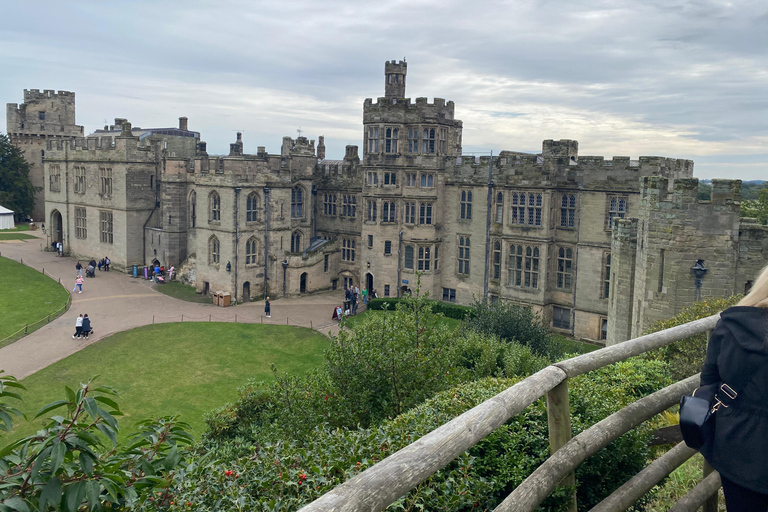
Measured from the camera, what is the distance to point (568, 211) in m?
35.4

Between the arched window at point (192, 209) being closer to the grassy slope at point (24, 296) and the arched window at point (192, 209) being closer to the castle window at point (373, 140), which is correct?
the grassy slope at point (24, 296)

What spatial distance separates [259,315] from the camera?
124ft

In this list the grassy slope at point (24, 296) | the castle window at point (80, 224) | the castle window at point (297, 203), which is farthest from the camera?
the castle window at point (80, 224)

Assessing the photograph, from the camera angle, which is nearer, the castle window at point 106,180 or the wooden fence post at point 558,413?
the wooden fence post at point 558,413

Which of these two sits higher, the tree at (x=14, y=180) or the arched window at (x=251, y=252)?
the tree at (x=14, y=180)

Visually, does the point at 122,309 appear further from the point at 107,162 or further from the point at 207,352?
the point at 107,162

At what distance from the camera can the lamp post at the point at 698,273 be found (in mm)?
18922

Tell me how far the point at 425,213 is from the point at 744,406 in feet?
120

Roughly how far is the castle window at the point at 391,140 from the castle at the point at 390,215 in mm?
101

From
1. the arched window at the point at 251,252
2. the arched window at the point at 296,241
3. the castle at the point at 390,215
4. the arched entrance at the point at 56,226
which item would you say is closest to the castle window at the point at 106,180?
the castle at the point at 390,215

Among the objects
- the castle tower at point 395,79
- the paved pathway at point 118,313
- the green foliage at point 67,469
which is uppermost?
the castle tower at point 395,79

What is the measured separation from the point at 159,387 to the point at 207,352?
A: 4.77 m

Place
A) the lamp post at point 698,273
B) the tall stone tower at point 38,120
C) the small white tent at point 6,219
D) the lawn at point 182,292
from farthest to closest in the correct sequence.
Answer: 1. the tall stone tower at point 38,120
2. the small white tent at point 6,219
3. the lawn at point 182,292
4. the lamp post at point 698,273

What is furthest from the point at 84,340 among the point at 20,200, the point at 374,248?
the point at 20,200
